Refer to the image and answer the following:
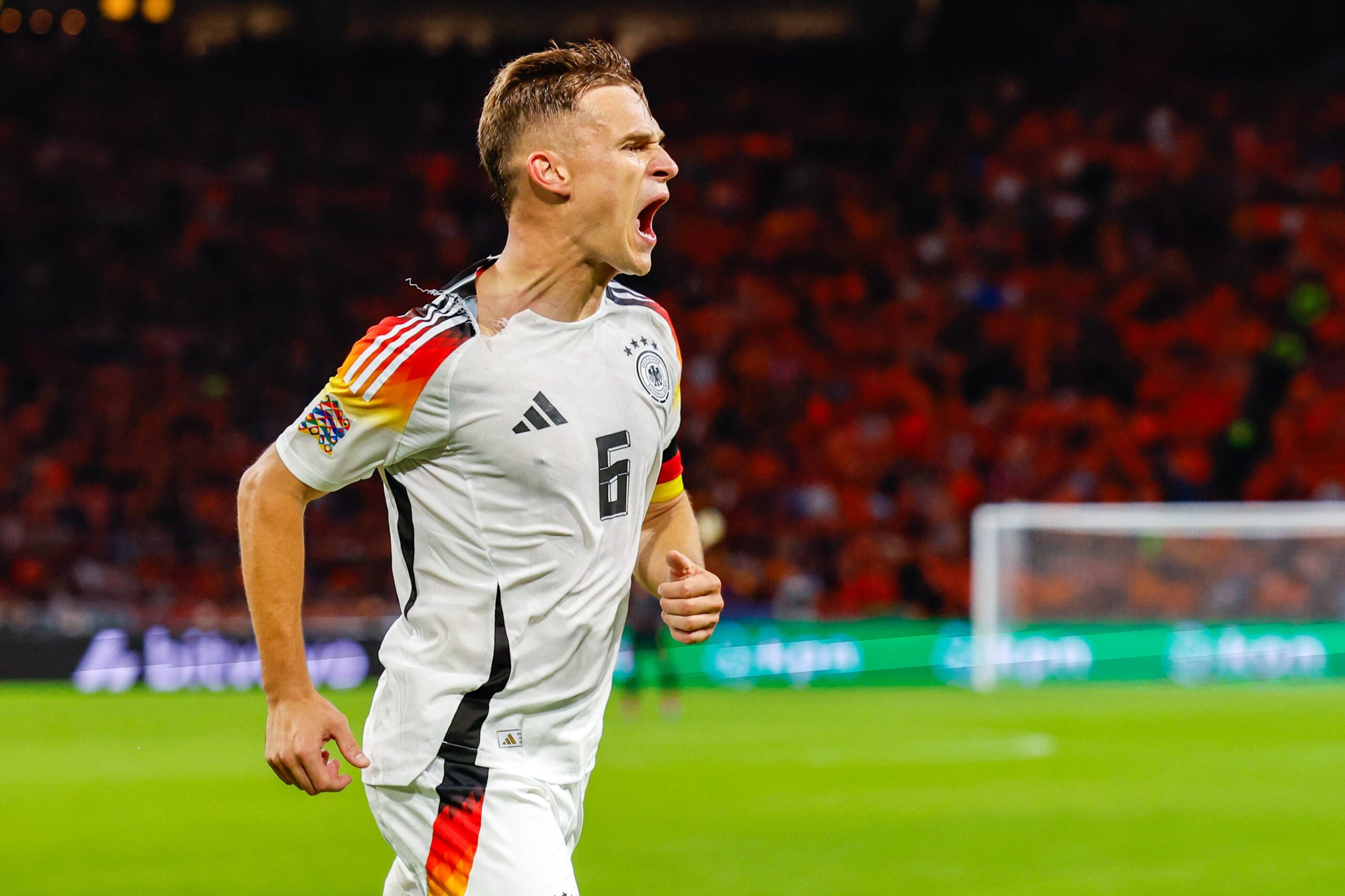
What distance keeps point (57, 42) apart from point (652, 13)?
7.55m

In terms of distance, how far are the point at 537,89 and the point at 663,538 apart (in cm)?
92

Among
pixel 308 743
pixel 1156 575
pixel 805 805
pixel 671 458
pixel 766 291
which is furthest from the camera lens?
pixel 766 291

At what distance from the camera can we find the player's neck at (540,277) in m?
3.04

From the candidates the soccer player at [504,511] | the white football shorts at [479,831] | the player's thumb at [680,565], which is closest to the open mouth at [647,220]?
the soccer player at [504,511]

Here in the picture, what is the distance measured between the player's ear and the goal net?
1367 cm

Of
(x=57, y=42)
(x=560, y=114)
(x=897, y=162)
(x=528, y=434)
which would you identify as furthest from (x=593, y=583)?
(x=57, y=42)

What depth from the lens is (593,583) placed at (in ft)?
9.79

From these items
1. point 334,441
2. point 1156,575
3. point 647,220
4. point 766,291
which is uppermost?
point 766,291

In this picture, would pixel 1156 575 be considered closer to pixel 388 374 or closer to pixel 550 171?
pixel 550 171

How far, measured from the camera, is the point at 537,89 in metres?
3.01

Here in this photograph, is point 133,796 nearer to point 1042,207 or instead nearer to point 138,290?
point 138,290

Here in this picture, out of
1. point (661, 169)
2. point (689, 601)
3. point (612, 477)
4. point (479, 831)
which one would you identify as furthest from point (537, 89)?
Result: point (479, 831)

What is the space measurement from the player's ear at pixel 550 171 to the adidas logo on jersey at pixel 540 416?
0.37 m

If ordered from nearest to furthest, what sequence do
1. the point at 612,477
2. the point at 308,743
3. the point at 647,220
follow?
the point at 308,743
the point at 612,477
the point at 647,220
